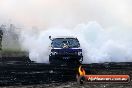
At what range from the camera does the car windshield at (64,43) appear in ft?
95.0

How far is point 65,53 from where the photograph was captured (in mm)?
28562

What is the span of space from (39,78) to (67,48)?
831 centimetres

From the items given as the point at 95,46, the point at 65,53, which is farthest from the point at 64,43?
the point at 95,46

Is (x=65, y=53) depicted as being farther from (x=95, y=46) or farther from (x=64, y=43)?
(x=95, y=46)

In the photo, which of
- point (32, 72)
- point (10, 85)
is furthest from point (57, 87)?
point (32, 72)

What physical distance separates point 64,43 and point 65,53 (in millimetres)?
941

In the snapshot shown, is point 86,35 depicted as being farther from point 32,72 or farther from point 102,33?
point 32,72

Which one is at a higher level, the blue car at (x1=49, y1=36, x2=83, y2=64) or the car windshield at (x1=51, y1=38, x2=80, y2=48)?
the car windshield at (x1=51, y1=38, x2=80, y2=48)

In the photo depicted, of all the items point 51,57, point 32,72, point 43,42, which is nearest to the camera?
point 32,72

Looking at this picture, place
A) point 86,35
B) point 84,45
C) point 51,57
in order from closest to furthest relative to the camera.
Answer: point 51,57 < point 84,45 < point 86,35

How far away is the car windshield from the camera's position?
2895cm

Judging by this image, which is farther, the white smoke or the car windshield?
the white smoke

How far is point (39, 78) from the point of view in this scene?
67.7 ft

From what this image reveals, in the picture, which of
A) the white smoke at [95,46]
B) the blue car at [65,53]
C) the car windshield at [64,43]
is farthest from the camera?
the white smoke at [95,46]
